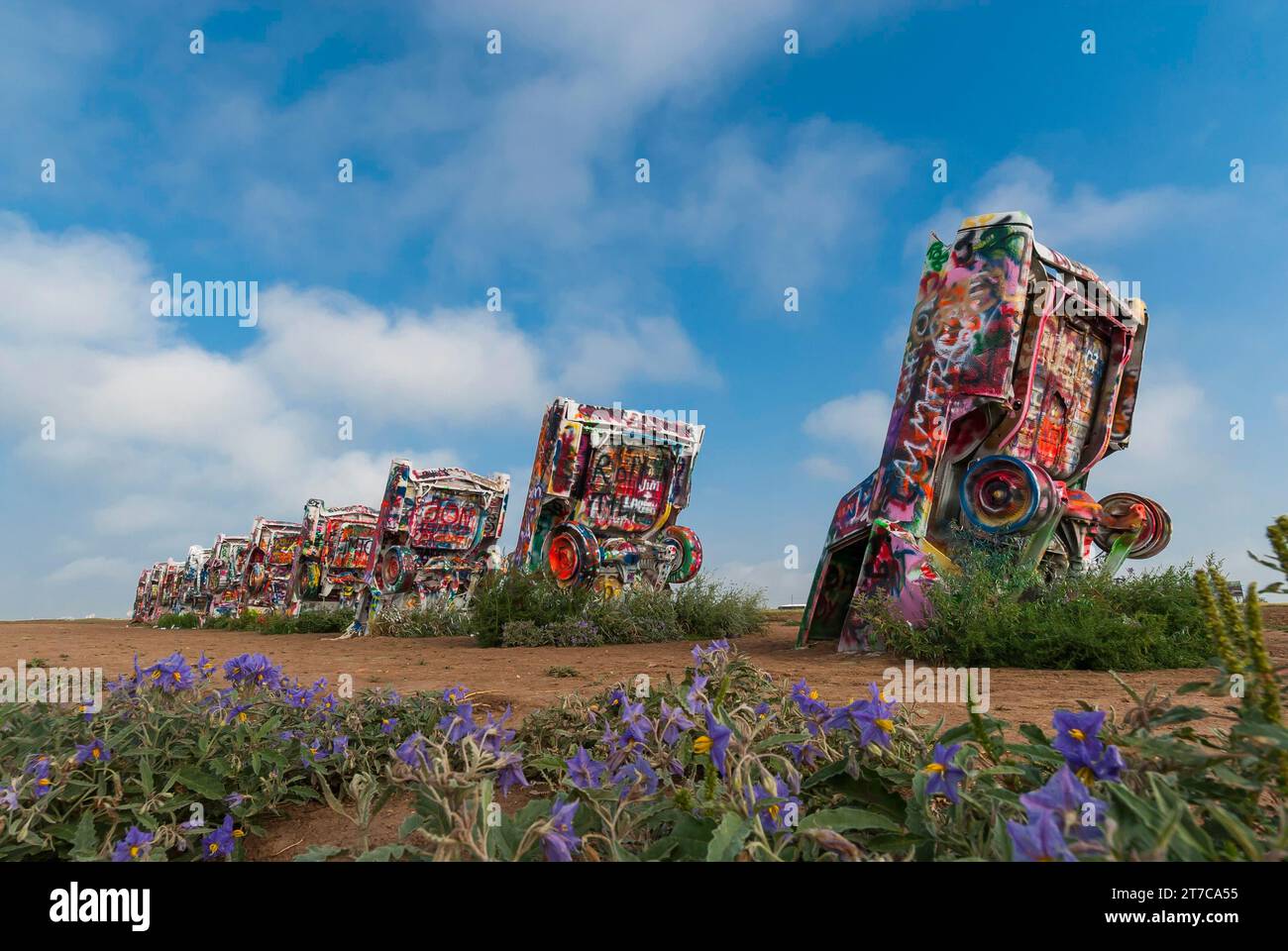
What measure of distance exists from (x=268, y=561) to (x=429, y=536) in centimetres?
1608

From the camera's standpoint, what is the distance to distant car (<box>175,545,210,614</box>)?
39594 millimetres

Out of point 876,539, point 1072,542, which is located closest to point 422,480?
point 876,539

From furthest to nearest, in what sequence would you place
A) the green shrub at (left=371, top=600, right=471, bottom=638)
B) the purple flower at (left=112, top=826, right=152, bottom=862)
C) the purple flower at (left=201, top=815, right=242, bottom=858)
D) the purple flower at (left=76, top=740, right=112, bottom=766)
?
the green shrub at (left=371, top=600, right=471, bottom=638) → the purple flower at (left=76, top=740, right=112, bottom=766) → the purple flower at (left=201, top=815, right=242, bottom=858) → the purple flower at (left=112, top=826, right=152, bottom=862)

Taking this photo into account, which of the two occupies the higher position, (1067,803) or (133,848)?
(1067,803)

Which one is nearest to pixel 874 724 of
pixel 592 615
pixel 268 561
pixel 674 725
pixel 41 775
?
pixel 674 725

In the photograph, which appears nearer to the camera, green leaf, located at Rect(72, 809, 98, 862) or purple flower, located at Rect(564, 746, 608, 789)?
purple flower, located at Rect(564, 746, 608, 789)

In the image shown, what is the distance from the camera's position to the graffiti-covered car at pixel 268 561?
31391mm

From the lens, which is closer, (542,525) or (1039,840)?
(1039,840)

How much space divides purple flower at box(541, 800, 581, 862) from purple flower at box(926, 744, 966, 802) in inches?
24.0

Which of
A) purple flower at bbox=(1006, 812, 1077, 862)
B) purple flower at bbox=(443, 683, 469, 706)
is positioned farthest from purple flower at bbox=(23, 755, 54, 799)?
purple flower at bbox=(1006, 812, 1077, 862)

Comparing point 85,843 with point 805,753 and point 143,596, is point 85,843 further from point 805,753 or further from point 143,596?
point 143,596

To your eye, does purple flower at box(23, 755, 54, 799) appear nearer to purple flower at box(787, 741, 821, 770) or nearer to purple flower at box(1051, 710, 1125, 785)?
purple flower at box(787, 741, 821, 770)

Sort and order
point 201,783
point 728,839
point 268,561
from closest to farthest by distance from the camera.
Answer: point 728,839, point 201,783, point 268,561

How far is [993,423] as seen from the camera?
8297 mm
